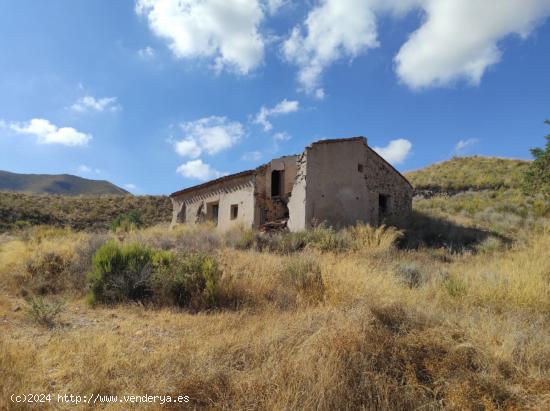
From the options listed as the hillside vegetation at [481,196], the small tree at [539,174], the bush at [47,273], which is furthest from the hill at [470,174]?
the bush at [47,273]

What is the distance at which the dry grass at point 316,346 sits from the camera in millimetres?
3281

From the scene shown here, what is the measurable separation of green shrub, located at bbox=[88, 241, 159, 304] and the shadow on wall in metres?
8.76

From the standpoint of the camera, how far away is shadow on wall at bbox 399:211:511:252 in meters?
12.8

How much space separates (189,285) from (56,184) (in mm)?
106778

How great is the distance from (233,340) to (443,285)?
3838mm

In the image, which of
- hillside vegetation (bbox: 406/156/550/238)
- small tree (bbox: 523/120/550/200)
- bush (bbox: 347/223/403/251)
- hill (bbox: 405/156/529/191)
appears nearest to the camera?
bush (bbox: 347/223/403/251)

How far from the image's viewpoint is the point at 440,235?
14.1 m

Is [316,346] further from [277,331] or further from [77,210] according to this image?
[77,210]

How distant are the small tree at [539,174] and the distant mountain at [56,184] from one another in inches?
3553

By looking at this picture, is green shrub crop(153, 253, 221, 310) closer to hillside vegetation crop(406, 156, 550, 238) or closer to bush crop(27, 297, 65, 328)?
bush crop(27, 297, 65, 328)

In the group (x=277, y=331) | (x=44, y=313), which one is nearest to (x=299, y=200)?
(x=44, y=313)

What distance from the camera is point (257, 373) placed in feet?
11.6

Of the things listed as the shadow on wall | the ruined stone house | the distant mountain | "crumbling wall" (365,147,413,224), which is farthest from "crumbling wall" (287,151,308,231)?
the distant mountain

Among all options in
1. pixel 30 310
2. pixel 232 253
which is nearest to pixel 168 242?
pixel 232 253
